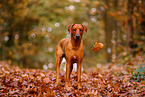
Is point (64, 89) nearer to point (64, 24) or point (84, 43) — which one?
A: point (84, 43)

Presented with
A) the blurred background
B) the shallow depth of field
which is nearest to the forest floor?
the shallow depth of field

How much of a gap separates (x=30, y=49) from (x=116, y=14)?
946cm

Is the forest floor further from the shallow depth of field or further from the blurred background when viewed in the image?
the blurred background

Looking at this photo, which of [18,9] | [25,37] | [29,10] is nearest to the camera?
[18,9]

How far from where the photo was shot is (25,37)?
1583 cm

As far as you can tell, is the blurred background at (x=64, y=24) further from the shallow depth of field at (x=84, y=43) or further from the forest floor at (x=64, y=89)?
the forest floor at (x=64, y=89)

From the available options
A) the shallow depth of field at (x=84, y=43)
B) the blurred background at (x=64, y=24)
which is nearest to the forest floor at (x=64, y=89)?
the shallow depth of field at (x=84, y=43)

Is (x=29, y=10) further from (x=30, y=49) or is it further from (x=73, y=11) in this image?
(x=30, y=49)

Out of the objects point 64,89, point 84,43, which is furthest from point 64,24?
point 64,89

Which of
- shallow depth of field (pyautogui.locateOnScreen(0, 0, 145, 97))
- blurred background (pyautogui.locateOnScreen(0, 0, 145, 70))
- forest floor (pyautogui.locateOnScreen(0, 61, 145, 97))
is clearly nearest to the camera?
forest floor (pyautogui.locateOnScreen(0, 61, 145, 97))

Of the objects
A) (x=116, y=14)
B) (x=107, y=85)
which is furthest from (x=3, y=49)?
(x=107, y=85)

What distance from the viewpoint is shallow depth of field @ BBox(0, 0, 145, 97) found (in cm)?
509

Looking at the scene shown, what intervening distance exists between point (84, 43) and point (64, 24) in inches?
95.5

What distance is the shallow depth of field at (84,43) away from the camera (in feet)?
16.7
